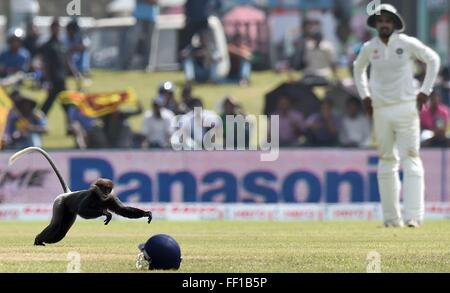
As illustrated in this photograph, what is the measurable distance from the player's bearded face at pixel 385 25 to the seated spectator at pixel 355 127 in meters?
6.89

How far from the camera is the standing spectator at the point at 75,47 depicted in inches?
957

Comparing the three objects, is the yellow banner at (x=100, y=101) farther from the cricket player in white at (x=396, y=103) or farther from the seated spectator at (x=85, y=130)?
the cricket player in white at (x=396, y=103)

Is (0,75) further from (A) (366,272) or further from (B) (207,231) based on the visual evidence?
(A) (366,272)

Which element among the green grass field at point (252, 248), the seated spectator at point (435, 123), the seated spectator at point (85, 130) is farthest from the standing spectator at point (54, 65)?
the green grass field at point (252, 248)

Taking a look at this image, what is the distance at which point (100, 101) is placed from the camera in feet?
72.4

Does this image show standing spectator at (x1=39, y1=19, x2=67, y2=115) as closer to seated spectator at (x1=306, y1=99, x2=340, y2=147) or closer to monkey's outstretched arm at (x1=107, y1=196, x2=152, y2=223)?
seated spectator at (x1=306, y1=99, x2=340, y2=147)

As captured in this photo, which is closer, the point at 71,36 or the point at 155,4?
the point at 71,36

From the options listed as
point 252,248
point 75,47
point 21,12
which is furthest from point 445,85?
point 252,248

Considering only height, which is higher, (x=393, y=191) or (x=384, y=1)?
(x=384, y=1)
